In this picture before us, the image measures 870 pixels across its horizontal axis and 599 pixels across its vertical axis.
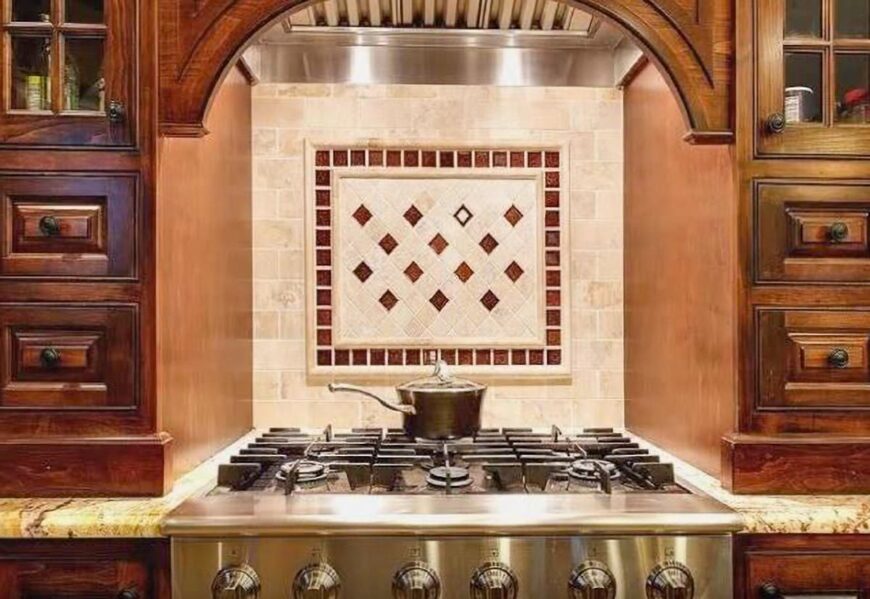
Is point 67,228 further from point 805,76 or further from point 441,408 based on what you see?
point 805,76

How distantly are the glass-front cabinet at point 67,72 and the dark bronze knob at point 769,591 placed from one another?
1.53m

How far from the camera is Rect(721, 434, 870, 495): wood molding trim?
1.49 meters

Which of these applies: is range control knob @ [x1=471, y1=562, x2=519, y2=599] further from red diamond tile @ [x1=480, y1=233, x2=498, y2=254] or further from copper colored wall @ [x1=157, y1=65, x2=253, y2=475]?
red diamond tile @ [x1=480, y1=233, x2=498, y2=254]

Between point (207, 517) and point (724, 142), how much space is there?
1.29 meters

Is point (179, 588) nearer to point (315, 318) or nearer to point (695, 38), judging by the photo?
point (315, 318)

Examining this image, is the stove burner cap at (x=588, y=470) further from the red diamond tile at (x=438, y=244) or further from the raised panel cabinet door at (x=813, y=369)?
the red diamond tile at (x=438, y=244)

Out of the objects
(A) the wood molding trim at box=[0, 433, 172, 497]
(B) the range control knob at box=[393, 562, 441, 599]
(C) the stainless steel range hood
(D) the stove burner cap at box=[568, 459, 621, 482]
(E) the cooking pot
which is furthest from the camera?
(C) the stainless steel range hood

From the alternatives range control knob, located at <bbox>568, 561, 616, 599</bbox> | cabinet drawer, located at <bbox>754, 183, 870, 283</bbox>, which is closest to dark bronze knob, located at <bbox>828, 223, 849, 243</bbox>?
cabinet drawer, located at <bbox>754, 183, 870, 283</bbox>

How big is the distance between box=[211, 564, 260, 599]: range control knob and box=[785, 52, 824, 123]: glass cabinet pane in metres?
1.42

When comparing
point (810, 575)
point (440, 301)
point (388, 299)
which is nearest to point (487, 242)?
point (440, 301)

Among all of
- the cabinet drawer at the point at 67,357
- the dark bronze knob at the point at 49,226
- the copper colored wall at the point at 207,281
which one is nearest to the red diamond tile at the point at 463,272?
the copper colored wall at the point at 207,281

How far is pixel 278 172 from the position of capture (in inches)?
89.4

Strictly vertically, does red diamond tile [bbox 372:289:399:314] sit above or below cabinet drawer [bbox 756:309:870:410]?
above

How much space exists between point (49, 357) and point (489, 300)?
4.14 feet
